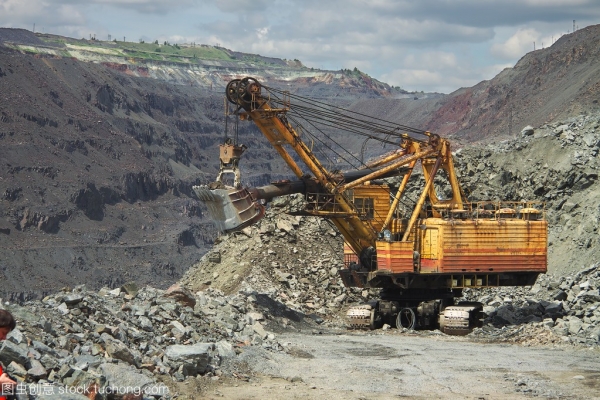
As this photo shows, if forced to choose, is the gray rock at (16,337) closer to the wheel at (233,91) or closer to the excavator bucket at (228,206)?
the excavator bucket at (228,206)

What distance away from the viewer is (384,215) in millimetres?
27219

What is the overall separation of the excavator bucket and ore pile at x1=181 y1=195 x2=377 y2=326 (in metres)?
4.45

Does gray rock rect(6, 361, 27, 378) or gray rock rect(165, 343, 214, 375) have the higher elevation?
gray rock rect(6, 361, 27, 378)

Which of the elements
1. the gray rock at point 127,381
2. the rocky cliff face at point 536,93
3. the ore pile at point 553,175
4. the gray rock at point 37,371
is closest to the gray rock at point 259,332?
the gray rock at point 127,381

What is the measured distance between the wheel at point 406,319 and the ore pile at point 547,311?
1.81 m

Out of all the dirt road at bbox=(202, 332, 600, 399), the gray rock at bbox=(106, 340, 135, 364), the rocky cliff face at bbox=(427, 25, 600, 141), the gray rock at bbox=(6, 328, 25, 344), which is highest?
the rocky cliff face at bbox=(427, 25, 600, 141)

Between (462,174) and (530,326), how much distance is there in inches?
491

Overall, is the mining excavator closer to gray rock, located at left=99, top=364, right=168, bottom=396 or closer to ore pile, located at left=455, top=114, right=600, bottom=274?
ore pile, located at left=455, top=114, right=600, bottom=274

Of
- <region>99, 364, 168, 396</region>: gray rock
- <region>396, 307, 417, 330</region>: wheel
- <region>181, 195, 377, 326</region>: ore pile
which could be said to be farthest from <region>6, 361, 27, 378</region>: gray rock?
<region>181, 195, 377, 326</region>: ore pile

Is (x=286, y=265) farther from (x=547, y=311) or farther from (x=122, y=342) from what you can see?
(x=122, y=342)

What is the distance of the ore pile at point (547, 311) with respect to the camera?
2238 centimetres

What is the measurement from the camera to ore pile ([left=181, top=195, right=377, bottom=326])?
97.0 feet

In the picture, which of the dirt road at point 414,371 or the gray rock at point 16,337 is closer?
the gray rock at point 16,337

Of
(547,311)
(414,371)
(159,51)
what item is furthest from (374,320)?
(159,51)
